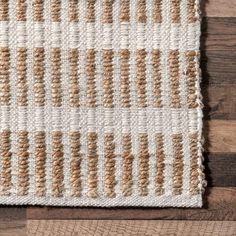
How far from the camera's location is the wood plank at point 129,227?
0.70 meters

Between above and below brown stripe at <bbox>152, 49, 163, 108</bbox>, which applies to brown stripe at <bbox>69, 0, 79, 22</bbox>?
above

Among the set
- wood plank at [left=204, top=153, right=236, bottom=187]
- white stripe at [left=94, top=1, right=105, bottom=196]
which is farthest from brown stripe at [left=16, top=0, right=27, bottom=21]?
wood plank at [left=204, top=153, right=236, bottom=187]

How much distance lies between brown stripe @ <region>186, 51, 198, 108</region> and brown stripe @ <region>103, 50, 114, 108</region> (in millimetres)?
113

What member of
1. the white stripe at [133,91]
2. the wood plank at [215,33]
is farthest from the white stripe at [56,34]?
the wood plank at [215,33]

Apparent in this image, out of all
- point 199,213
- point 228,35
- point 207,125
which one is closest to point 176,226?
point 199,213

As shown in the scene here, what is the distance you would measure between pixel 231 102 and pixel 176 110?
3.4 inches

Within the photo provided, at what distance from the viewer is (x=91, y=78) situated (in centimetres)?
70

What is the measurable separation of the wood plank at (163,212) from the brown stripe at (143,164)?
33 millimetres

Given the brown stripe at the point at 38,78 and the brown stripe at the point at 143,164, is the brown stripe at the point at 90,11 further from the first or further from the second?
the brown stripe at the point at 143,164

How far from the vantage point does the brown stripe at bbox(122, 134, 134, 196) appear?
702mm

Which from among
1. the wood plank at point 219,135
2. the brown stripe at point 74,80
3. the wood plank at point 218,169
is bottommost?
the wood plank at point 218,169

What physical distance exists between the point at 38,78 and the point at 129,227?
10.0 inches

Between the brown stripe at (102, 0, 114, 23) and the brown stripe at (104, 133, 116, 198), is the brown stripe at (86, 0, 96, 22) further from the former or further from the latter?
the brown stripe at (104, 133, 116, 198)

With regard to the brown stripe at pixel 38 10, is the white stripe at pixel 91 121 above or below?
below
